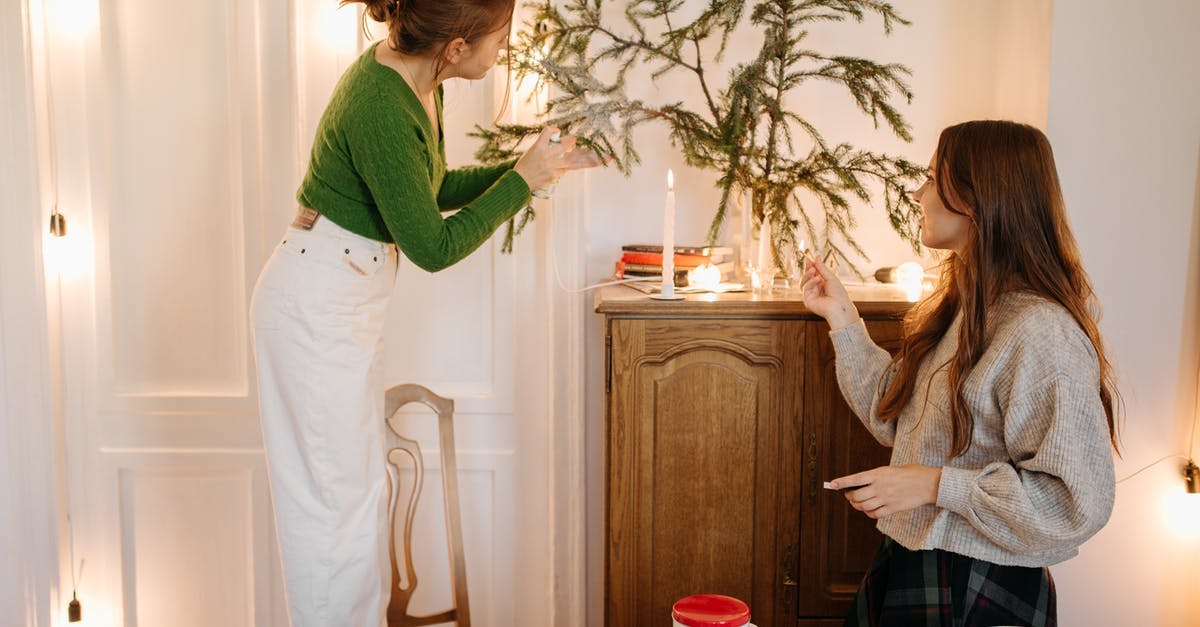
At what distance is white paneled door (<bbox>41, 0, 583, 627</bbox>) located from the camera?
243cm

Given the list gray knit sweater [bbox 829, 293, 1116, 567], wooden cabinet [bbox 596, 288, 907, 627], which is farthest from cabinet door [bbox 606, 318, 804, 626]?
gray knit sweater [bbox 829, 293, 1116, 567]

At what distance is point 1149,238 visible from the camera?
2.09m

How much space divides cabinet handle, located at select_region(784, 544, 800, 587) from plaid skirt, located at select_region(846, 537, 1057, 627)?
345 mm

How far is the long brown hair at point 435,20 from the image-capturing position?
1663 millimetres

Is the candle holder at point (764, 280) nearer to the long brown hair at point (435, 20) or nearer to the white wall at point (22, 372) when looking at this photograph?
the long brown hair at point (435, 20)

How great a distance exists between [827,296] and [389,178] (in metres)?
0.84

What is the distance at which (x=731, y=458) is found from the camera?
1979 mm

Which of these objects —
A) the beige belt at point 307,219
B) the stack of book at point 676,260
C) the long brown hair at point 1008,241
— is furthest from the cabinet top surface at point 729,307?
the beige belt at point 307,219

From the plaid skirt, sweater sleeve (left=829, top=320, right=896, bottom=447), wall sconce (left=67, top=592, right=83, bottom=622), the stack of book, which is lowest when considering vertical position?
wall sconce (left=67, top=592, right=83, bottom=622)

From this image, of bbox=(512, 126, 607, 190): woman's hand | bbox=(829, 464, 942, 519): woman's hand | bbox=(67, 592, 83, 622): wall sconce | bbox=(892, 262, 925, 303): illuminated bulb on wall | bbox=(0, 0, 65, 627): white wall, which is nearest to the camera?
bbox=(829, 464, 942, 519): woman's hand

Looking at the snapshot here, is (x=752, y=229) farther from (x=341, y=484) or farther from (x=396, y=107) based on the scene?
(x=341, y=484)

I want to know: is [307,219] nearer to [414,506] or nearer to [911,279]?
[414,506]

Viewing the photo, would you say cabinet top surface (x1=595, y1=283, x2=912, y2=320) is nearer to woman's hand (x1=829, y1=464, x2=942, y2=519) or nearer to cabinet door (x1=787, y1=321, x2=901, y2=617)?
cabinet door (x1=787, y1=321, x2=901, y2=617)

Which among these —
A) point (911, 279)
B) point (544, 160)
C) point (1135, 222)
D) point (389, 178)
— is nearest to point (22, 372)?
point (389, 178)
